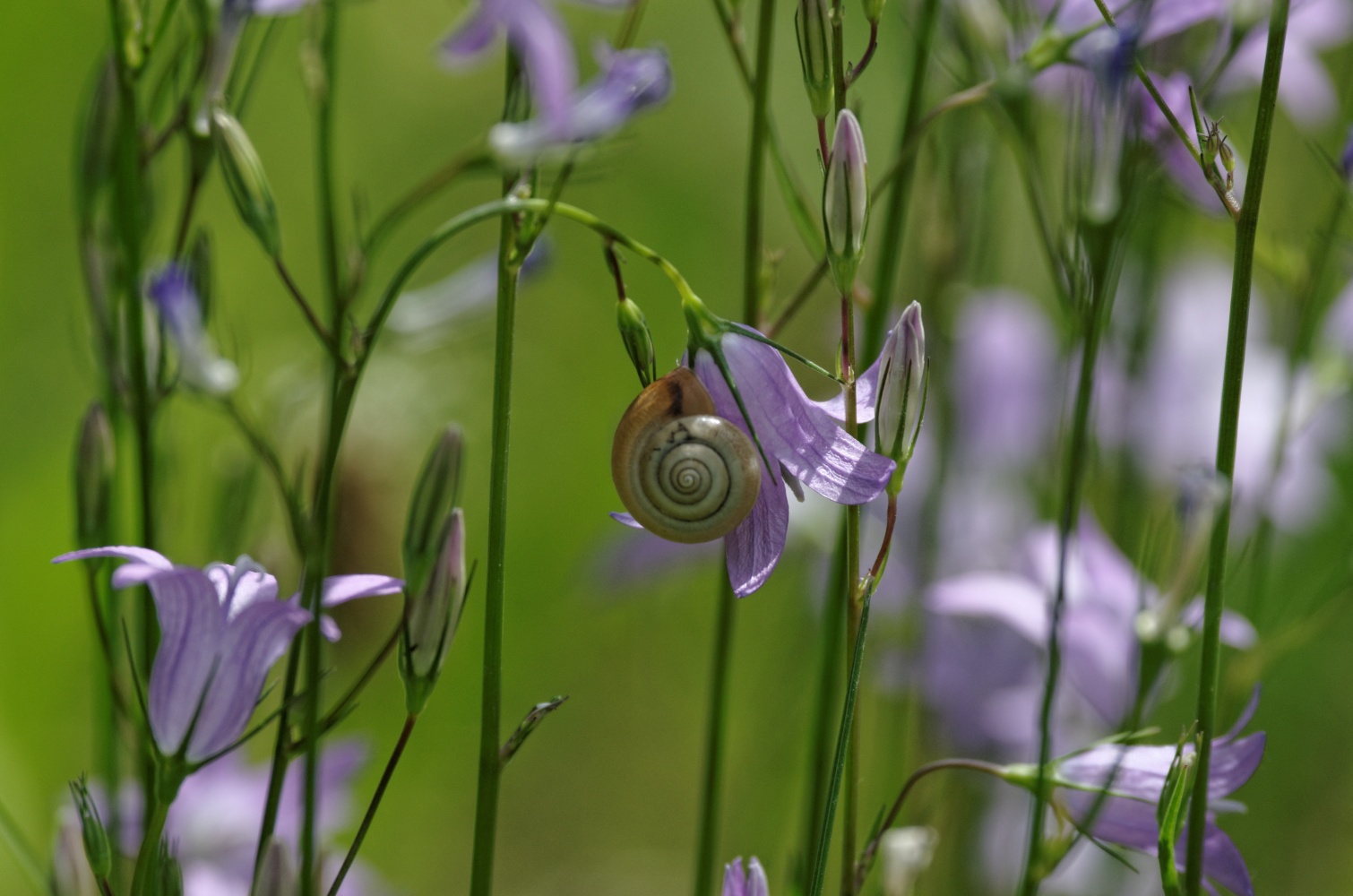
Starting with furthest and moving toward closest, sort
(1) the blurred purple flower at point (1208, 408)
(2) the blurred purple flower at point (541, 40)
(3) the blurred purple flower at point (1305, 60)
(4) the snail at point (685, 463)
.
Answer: (1) the blurred purple flower at point (1208, 408) → (3) the blurred purple flower at point (1305, 60) → (4) the snail at point (685, 463) → (2) the blurred purple flower at point (541, 40)

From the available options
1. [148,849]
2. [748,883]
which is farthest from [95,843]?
[748,883]

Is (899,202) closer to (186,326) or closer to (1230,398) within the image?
(1230,398)

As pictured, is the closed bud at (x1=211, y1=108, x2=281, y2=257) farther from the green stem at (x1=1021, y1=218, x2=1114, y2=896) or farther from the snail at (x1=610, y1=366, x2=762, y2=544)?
the green stem at (x1=1021, y1=218, x2=1114, y2=896)

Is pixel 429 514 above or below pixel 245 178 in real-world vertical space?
below

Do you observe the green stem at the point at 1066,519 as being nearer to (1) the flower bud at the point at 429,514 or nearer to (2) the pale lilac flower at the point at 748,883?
(2) the pale lilac flower at the point at 748,883

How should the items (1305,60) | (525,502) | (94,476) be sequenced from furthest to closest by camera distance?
(525,502) → (1305,60) → (94,476)

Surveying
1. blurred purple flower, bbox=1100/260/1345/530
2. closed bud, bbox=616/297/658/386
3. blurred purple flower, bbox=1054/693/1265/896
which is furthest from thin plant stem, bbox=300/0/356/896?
blurred purple flower, bbox=1100/260/1345/530

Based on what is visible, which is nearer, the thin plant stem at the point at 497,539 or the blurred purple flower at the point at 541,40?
the blurred purple flower at the point at 541,40

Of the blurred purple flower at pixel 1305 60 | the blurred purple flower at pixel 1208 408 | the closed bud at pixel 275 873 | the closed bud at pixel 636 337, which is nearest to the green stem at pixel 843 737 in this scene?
the closed bud at pixel 636 337
